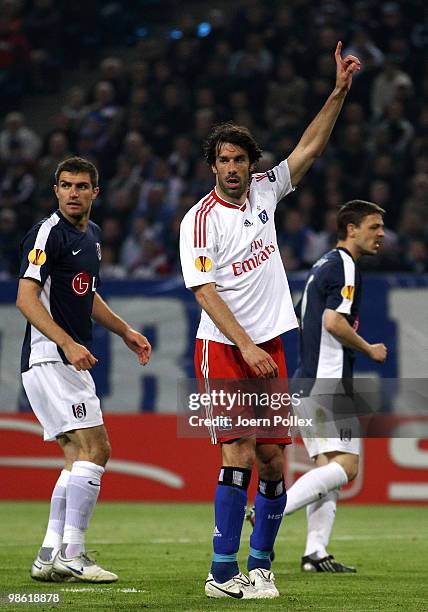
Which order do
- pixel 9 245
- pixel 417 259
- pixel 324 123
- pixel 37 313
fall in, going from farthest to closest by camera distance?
pixel 9 245 → pixel 417 259 → pixel 37 313 → pixel 324 123

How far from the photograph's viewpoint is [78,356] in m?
6.43

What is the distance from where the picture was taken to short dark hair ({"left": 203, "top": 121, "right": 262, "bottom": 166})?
6.30m

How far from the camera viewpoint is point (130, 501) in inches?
499

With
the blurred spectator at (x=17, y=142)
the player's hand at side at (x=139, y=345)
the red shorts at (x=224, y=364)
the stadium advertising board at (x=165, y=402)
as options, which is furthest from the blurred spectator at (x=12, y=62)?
the red shorts at (x=224, y=364)

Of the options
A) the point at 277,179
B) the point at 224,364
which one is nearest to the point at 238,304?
the point at 224,364

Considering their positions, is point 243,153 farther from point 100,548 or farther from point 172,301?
point 172,301

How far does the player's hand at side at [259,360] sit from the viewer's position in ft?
19.5

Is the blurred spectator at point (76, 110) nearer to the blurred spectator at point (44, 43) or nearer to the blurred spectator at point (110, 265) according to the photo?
the blurred spectator at point (44, 43)

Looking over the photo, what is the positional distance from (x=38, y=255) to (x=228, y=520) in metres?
1.85

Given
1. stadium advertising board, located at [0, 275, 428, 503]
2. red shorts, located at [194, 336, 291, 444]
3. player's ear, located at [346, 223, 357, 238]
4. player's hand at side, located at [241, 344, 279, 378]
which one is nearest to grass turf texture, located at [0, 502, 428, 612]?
stadium advertising board, located at [0, 275, 428, 503]

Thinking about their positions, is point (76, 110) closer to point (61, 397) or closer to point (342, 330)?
point (342, 330)

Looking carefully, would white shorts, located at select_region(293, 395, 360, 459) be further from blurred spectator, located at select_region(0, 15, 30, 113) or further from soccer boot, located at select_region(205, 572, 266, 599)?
blurred spectator, located at select_region(0, 15, 30, 113)

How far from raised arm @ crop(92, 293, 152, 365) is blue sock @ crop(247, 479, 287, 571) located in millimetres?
1216

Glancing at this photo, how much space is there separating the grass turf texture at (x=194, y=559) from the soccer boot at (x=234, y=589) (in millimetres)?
91
